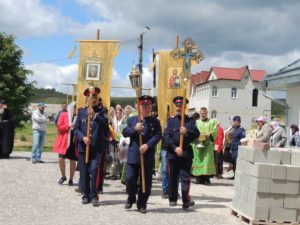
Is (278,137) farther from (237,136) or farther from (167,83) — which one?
(167,83)

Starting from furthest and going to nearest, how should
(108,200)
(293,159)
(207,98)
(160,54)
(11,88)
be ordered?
(207,98)
(11,88)
(160,54)
(108,200)
(293,159)

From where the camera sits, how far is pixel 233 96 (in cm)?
7631

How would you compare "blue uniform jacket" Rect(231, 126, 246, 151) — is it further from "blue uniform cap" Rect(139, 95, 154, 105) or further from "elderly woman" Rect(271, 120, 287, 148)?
"blue uniform cap" Rect(139, 95, 154, 105)

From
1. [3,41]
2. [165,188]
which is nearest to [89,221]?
[165,188]

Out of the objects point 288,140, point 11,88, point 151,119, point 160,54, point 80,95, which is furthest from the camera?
point 11,88

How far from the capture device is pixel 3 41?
28234 millimetres

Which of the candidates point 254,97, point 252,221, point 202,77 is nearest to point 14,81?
point 252,221

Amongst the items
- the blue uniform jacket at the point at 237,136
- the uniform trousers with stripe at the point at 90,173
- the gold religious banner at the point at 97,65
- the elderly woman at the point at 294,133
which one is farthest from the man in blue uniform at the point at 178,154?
the elderly woman at the point at 294,133

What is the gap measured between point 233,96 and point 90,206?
68.7 m

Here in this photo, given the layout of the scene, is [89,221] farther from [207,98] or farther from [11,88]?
[207,98]

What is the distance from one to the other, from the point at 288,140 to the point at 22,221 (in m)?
9.14

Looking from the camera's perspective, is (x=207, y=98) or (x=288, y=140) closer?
(x=288, y=140)

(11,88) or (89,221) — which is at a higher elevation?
(11,88)

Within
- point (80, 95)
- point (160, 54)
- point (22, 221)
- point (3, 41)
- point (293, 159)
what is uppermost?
point (3, 41)
